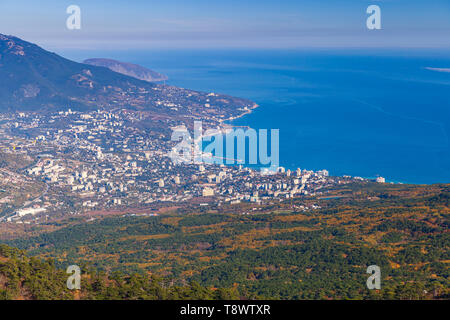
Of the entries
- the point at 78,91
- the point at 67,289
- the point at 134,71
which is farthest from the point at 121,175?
the point at 134,71

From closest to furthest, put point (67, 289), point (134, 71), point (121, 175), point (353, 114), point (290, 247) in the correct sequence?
point (67, 289) < point (290, 247) < point (121, 175) < point (353, 114) < point (134, 71)

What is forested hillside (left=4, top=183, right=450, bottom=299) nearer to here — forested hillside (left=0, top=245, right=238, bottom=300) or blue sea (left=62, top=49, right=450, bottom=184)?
forested hillside (left=0, top=245, right=238, bottom=300)

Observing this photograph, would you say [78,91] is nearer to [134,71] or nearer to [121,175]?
[121,175]

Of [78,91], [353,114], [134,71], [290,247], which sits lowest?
[290,247]

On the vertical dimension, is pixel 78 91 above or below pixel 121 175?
above

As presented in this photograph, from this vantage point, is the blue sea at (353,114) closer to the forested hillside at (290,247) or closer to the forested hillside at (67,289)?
the forested hillside at (290,247)

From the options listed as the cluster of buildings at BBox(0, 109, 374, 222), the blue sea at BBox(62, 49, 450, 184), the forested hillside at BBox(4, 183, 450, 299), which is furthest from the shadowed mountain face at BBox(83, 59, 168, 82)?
the forested hillside at BBox(4, 183, 450, 299)

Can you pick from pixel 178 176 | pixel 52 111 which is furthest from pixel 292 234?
pixel 52 111
